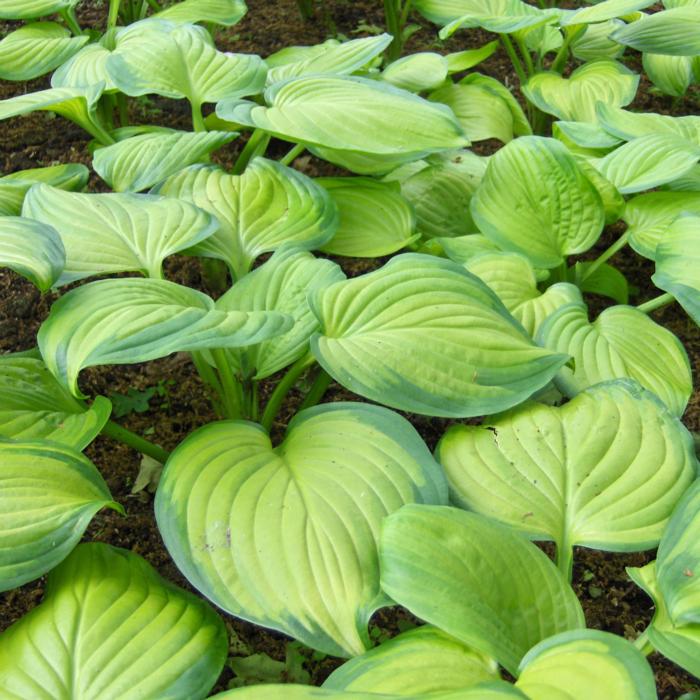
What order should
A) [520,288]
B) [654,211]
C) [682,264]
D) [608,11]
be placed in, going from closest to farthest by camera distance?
[682,264] → [520,288] → [654,211] → [608,11]

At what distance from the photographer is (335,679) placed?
2.54 ft

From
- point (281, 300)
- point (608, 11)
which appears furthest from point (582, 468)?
point (608, 11)

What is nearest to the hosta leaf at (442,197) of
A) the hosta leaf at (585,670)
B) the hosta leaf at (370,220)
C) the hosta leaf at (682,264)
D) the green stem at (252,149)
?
the hosta leaf at (370,220)

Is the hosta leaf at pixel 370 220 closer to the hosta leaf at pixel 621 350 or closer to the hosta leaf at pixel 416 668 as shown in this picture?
the hosta leaf at pixel 621 350

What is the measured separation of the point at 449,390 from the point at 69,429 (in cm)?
48

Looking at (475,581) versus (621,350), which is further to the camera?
(621,350)

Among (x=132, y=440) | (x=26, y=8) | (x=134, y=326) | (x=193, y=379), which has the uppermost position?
(x=26, y=8)

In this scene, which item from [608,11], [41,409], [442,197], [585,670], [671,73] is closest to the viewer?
[585,670]

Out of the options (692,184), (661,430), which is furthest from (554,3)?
(661,430)

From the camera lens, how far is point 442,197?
1611mm

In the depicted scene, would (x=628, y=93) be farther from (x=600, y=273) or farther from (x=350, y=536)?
(x=350, y=536)

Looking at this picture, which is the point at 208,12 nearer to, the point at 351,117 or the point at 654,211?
the point at 351,117

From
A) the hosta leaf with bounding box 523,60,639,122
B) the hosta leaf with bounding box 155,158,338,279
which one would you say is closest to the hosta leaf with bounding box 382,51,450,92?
the hosta leaf with bounding box 523,60,639,122

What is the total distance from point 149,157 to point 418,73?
0.65 metres
